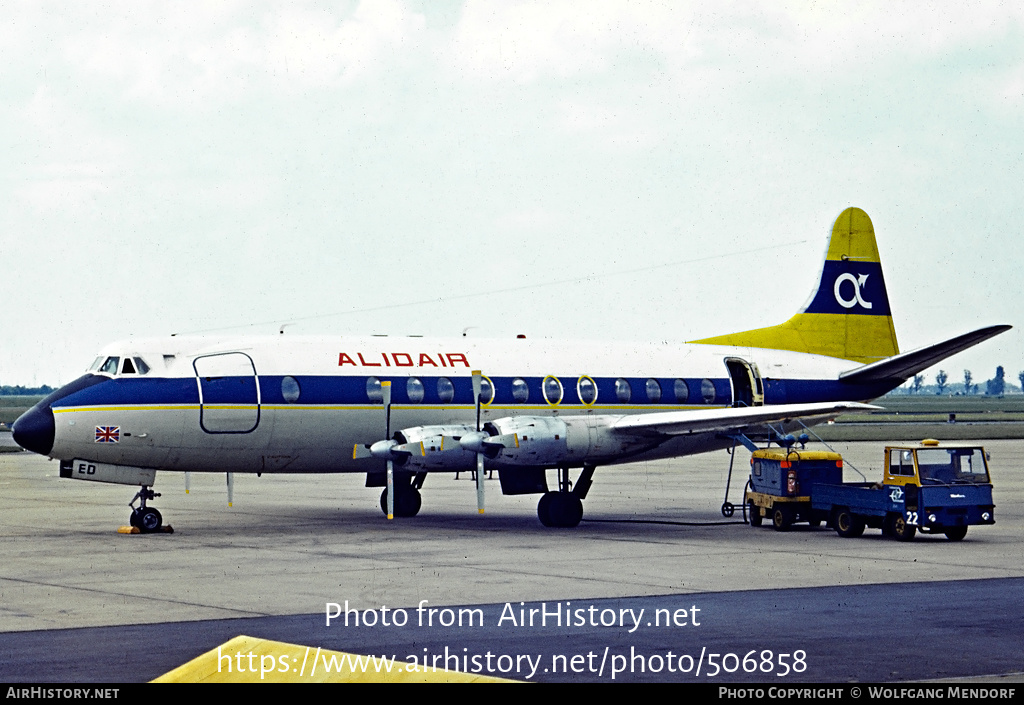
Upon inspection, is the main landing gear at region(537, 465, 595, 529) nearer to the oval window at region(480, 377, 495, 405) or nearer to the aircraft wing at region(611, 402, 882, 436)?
the aircraft wing at region(611, 402, 882, 436)

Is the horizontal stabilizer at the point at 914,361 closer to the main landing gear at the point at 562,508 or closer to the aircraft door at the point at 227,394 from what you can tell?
the main landing gear at the point at 562,508

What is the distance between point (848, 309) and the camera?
34750 mm

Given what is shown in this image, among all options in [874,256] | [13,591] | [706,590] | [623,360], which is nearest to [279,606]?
[13,591]

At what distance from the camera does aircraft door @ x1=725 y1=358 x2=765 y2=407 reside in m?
31.8

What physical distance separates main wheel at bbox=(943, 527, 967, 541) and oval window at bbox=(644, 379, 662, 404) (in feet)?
28.1

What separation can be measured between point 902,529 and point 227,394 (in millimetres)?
13285

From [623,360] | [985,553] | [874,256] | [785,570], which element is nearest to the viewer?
[785,570]

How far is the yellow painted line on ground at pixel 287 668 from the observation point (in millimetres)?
4832

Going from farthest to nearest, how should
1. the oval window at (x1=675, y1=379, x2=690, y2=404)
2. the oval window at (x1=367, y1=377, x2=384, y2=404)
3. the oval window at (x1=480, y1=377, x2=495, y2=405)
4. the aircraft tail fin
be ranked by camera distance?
the aircraft tail fin, the oval window at (x1=675, y1=379, x2=690, y2=404), the oval window at (x1=480, y1=377, x2=495, y2=405), the oval window at (x1=367, y1=377, x2=384, y2=404)

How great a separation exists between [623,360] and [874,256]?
29.6 ft

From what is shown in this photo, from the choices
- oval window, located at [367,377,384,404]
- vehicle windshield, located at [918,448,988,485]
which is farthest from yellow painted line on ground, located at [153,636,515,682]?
oval window, located at [367,377,384,404]

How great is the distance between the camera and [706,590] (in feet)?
57.4

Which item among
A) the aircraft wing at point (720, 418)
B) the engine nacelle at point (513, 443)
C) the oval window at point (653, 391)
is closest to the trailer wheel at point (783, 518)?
the aircraft wing at point (720, 418)

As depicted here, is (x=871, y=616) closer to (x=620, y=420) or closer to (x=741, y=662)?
(x=741, y=662)
